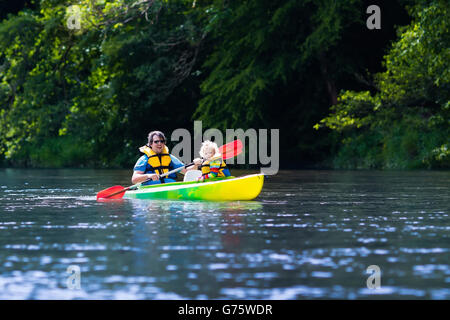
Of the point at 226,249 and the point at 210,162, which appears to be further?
the point at 210,162

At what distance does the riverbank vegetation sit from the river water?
1206 cm

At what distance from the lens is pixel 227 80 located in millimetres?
26844

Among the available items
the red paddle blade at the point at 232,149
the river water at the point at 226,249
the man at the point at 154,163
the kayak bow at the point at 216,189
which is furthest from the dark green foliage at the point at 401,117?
the river water at the point at 226,249

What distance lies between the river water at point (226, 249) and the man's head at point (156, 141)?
103 centimetres

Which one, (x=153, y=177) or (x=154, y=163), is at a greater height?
(x=154, y=163)

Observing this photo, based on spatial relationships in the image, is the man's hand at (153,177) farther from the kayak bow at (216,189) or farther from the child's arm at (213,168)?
the child's arm at (213,168)

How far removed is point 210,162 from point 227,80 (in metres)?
13.5

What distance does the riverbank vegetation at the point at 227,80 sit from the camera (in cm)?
2509

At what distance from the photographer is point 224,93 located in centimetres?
2627
